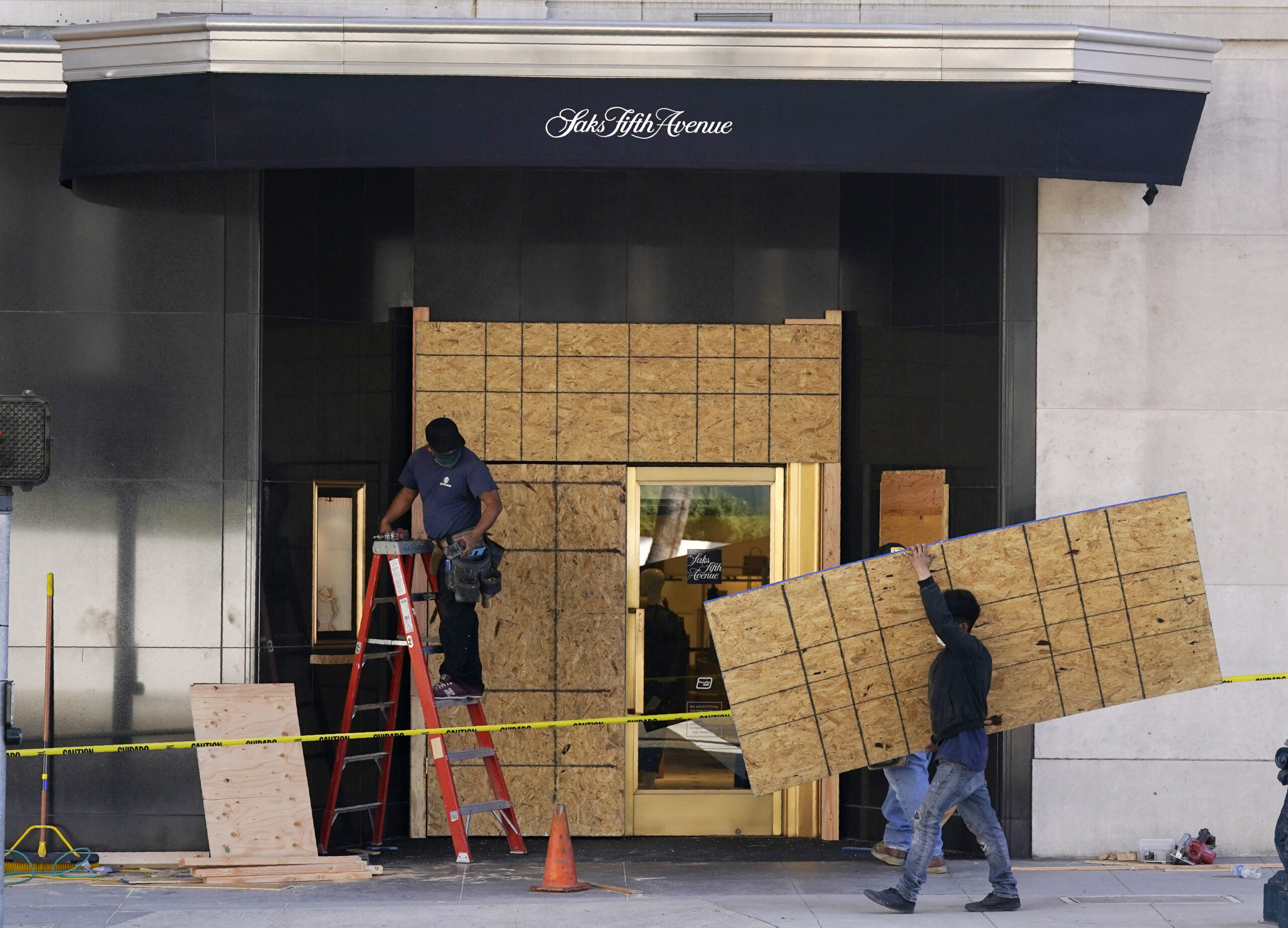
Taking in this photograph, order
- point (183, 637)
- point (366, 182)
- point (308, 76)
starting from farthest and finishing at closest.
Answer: point (366, 182) < point (183, 637) < point (308, 76)

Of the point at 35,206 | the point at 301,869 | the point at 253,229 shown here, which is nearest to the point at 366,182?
the point at 253,229

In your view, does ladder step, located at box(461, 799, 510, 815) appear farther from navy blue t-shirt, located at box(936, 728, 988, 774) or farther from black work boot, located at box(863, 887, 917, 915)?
navy blue t-shirt, located at box(936, 728, 988, 774)

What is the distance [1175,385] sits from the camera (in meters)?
10.4

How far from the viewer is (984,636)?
8781 millimetres

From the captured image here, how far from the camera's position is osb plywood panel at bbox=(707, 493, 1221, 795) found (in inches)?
341

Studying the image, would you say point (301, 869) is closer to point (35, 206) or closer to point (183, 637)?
point (183, 637)

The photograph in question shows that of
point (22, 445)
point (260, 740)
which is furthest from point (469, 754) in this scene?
point (22, 445)

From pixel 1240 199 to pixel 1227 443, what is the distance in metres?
1.64

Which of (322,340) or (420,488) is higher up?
(322,340)

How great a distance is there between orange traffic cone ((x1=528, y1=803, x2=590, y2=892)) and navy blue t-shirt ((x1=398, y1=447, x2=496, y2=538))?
2.14m

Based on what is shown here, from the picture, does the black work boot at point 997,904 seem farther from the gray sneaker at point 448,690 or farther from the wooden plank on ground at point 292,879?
the wooden plank on ground at point 292,879

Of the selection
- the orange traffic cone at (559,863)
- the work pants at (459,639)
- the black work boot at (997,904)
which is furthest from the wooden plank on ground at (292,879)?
the black work boot at (997,904)

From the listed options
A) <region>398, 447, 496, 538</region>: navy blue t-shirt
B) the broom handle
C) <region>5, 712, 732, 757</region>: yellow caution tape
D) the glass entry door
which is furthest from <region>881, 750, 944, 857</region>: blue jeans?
the broom handle

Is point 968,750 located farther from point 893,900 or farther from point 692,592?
point 692,592
